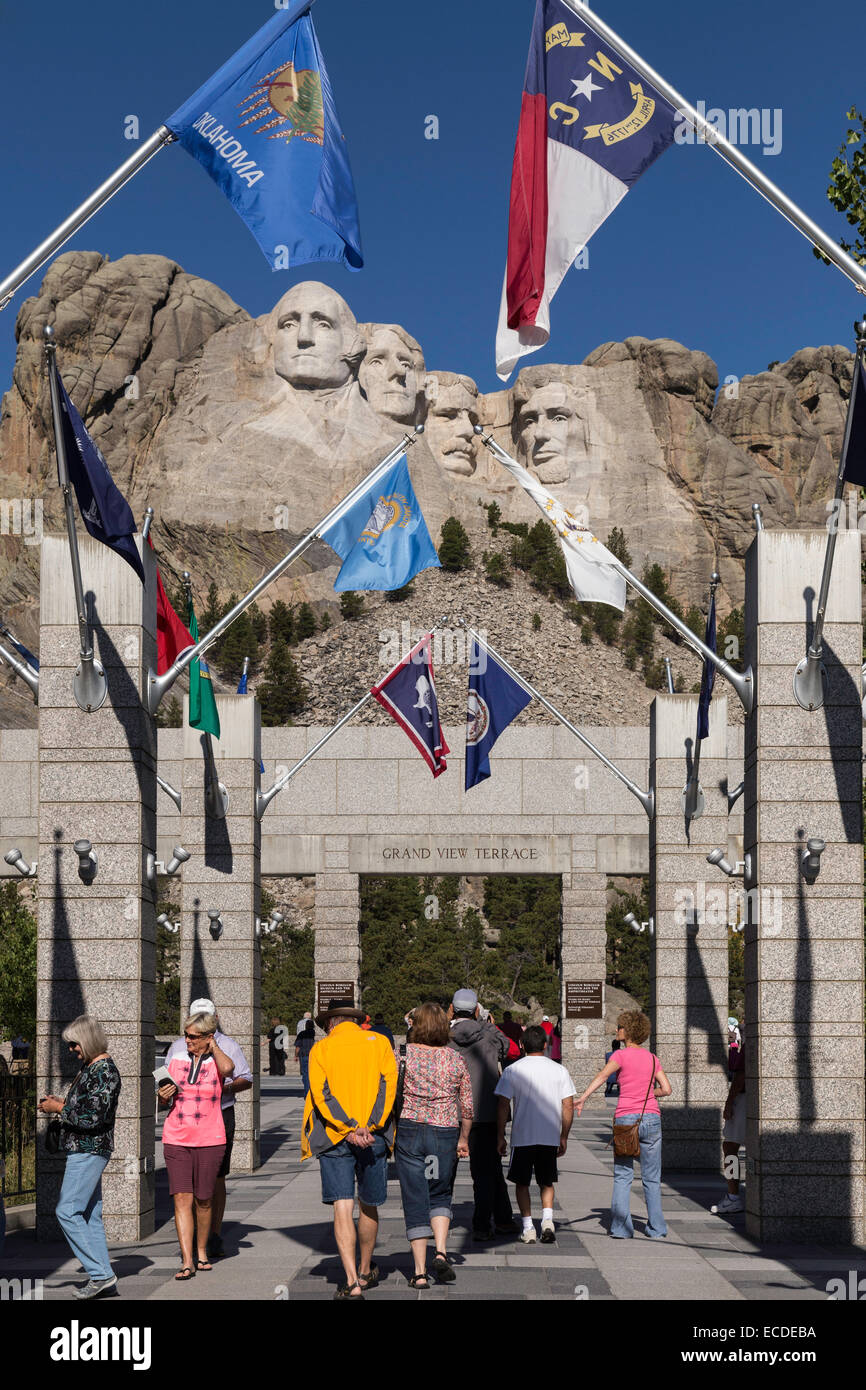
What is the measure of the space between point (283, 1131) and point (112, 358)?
93.7 meters

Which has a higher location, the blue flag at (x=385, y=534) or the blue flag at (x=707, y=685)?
the blue flag at (x=385, y=534)

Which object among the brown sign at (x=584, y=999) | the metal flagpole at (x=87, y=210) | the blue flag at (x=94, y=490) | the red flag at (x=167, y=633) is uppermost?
the metal flagpole at (x=87, y=210)

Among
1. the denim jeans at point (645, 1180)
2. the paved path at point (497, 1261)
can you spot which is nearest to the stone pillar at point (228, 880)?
the paved path at point (497, 1261)

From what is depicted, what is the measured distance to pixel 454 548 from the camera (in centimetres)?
10325

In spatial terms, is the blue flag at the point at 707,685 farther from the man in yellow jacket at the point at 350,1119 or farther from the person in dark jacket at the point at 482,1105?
the man in yellow jacket at the point at 350,1119

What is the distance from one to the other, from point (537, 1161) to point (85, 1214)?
3.69 m

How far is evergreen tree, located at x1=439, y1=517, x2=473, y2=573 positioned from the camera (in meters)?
103

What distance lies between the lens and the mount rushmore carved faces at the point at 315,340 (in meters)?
106

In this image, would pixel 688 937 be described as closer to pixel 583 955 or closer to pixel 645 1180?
pixel 645 1180

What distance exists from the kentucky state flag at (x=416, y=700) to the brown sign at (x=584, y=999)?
32.0 feet

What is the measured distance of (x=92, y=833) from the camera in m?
13.4

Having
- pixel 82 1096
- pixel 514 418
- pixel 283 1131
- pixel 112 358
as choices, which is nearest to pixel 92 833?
pixel 82 1096

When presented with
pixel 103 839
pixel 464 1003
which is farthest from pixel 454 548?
pixel 464 1003
